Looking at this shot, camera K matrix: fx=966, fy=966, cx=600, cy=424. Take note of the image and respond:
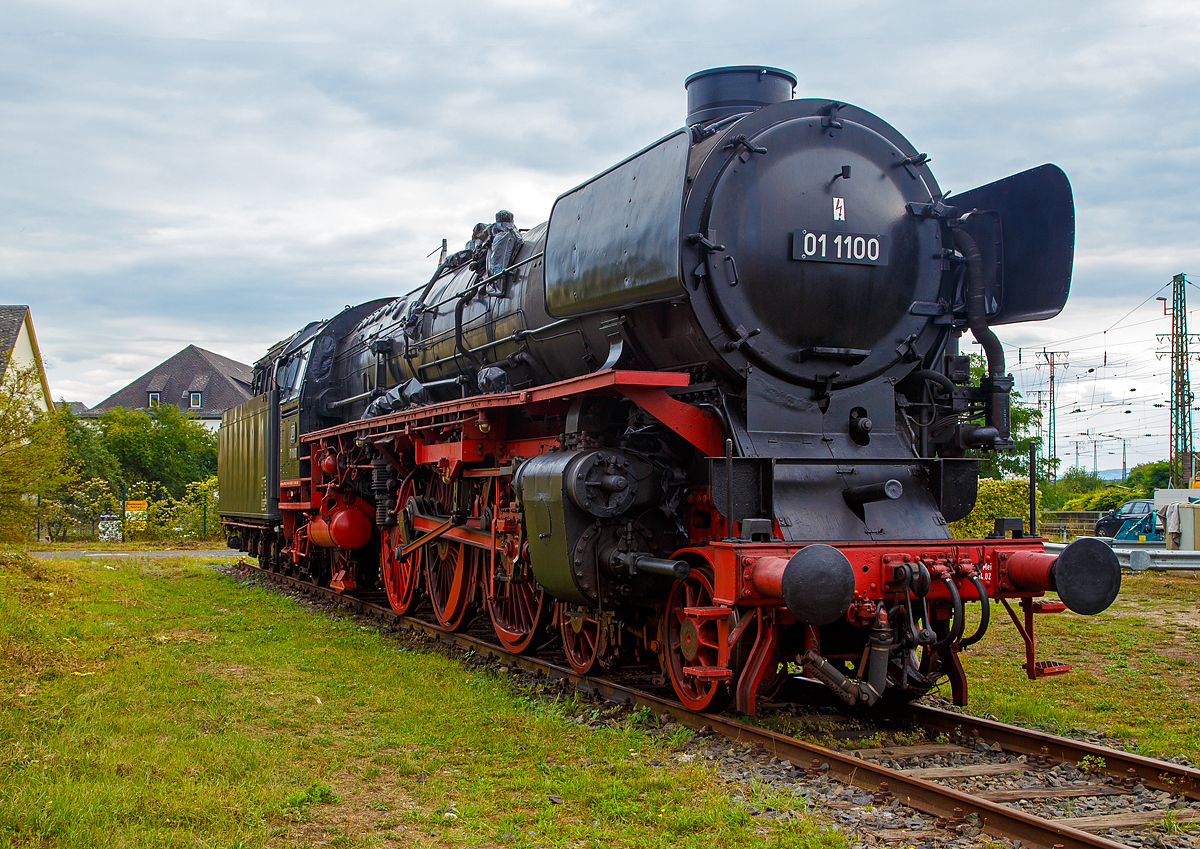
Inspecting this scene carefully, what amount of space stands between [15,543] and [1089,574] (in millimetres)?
11526

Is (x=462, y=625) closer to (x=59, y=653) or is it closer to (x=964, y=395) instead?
(x=59, y=653)

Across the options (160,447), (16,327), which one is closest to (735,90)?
(16,327)

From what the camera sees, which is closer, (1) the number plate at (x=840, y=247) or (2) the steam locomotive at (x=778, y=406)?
(2) the steam locomotive at (x=778, y=406)

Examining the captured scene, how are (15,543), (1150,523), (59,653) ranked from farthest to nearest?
1. (1150,523)
2. (15,543)
3. (59,653)

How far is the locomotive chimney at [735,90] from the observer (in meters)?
6.89

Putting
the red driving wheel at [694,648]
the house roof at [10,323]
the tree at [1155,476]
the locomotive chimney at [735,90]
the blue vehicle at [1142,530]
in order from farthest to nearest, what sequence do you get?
the tree at [1155,476] → the house roof at [10,323] → the blue vehicle at [1142,530] → the locomotive chimney at [735,90] → the red driving wheel at [694,648]

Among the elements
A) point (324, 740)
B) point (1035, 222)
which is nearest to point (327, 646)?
point (324, 740)

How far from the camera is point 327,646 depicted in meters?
9.50

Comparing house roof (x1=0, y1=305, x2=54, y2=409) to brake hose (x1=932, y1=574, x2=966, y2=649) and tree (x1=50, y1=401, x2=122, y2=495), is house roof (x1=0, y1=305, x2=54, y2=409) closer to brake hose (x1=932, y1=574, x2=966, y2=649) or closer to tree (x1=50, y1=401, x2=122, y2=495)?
tree (x1=50, y1=401, x2=122, y2=495)

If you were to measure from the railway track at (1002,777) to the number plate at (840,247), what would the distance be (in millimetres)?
2883

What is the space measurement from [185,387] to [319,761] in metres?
66.0

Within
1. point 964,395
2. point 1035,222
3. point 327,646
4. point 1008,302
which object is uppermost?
point 1035,222

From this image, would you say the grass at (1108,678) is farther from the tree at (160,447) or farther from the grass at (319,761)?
the tree at (160,447)

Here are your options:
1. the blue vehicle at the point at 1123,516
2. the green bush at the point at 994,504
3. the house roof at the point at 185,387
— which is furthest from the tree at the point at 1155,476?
the house roof at the point at 185,387
